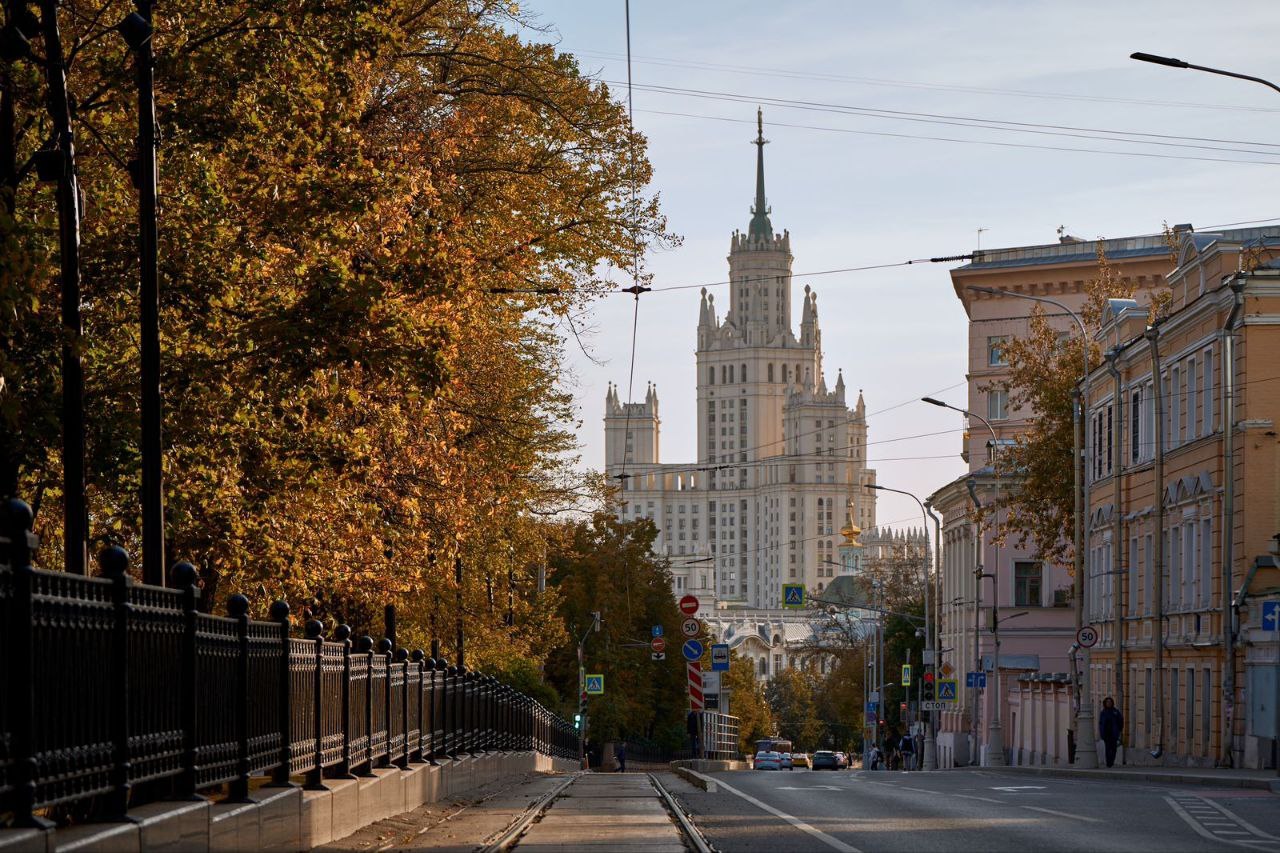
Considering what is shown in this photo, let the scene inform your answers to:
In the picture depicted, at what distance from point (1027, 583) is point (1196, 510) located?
39010 mm

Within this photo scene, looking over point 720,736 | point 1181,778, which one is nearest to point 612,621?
point 720,736

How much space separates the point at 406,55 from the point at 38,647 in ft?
61.3

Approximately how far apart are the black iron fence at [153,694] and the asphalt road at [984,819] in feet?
11.3

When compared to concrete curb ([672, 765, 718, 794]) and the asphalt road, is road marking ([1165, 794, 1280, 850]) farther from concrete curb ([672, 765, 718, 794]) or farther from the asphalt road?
concrete curb ([672, 765, 718, 794])

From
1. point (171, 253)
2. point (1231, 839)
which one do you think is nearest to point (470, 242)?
point (171, 253)

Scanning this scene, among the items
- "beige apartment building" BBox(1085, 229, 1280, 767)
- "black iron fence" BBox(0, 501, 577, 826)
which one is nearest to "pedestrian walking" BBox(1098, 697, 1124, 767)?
"beige apartment building" BBox(1085, 229, 1280, 767)

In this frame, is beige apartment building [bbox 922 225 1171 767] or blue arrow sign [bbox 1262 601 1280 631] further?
beige apartment building [bbox 922 225 1171 767]

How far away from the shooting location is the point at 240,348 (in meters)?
18.2

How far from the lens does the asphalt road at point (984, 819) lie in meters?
15.8

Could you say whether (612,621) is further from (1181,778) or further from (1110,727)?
(1181,778)

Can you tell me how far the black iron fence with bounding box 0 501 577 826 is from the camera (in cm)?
862

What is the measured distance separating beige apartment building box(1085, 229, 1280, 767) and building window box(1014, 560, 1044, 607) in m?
27.1

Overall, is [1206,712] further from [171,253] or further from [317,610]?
[171,253]

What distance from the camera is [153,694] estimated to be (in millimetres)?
11203
